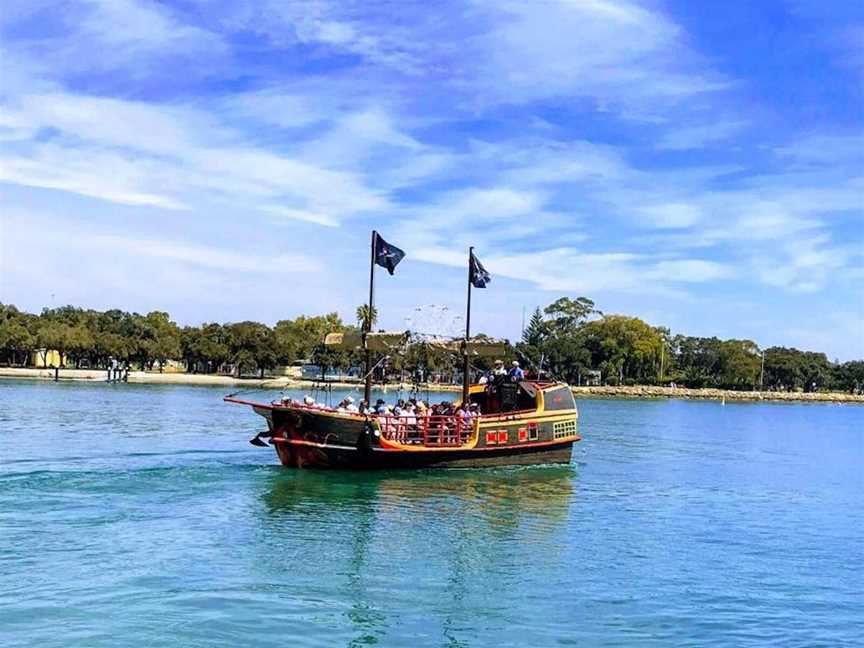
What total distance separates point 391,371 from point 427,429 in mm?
52785

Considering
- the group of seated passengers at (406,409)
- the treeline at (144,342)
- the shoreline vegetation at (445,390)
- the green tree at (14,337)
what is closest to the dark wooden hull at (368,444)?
the group of seated passengers at (406,409)

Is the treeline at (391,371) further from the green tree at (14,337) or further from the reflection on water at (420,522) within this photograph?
the reflection on water at (420,522)

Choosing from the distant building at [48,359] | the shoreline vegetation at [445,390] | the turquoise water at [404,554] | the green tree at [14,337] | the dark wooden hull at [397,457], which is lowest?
the turquoise water at [404,554]

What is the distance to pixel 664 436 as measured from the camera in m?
66.7

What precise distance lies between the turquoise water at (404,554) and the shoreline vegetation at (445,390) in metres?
33.3

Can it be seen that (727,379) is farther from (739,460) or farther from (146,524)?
(146,524)

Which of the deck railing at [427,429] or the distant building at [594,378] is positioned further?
the distant building at [594,378]

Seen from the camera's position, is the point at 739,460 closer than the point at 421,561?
A: No

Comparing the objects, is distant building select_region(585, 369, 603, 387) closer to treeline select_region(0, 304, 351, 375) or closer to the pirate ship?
treeline select_region(0, 304, 351, 375)

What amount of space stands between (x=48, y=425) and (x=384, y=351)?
21331 millimetres

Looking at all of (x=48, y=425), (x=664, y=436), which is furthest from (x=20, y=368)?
(x=664, y=436)

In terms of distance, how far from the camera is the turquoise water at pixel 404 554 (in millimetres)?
15586

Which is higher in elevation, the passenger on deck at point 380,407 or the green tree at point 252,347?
the green tree at point 252,347

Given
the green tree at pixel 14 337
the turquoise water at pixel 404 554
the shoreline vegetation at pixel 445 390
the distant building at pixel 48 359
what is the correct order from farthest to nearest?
the distant building at pixel 48 359
the green tree at pixel 14 337
the shoreline vegetation at pixel 445 390
the turquoise water at pixel 404 554
